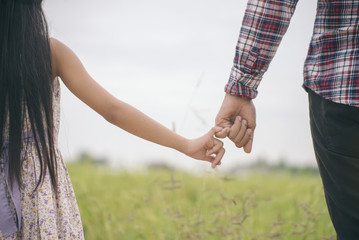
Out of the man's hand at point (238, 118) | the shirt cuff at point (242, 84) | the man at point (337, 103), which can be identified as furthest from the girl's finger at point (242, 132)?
the man at point (337, 103)

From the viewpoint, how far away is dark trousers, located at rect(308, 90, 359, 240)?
1.10m

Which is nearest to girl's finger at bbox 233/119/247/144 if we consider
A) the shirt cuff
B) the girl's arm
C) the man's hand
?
the man's hand

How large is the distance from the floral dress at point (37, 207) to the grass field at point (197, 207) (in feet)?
2.16

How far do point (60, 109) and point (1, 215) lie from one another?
0.44 metres

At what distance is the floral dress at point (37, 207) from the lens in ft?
4.04

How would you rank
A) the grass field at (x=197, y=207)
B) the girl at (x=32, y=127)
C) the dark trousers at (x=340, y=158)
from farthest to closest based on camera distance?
the grass field at (x=197, y=207), the girl at (x=32, y=127), the dark trousers at (x=340, y=158)

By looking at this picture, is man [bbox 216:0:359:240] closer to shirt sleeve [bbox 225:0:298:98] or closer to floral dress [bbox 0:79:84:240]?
shirt sleeve [bbox 225:0:298:98]

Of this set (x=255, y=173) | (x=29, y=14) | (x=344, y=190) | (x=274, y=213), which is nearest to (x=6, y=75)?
(x=29, y=14)

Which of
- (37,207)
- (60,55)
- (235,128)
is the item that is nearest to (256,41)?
(235,128)

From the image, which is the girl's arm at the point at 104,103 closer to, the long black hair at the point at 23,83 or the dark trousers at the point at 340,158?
the long black hair at the point at 23,83

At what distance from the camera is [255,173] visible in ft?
14.0

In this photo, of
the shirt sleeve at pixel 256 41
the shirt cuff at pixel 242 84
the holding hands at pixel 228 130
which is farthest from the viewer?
the holding hands at pixel 228 130

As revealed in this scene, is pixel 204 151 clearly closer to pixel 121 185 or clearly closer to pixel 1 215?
pixel 1 215

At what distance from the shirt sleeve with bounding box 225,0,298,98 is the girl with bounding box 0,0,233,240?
634 millimetres
